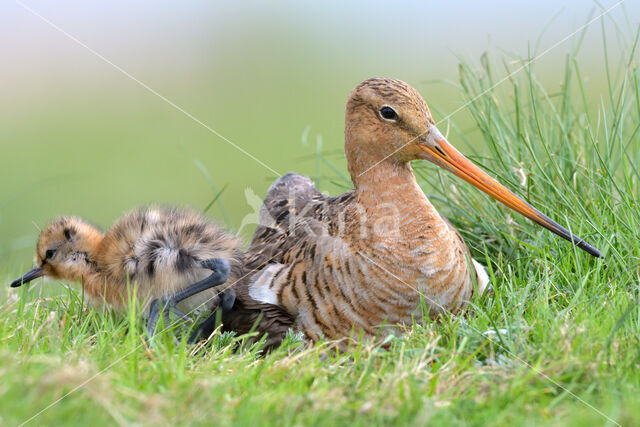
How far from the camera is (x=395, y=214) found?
13.4 ft

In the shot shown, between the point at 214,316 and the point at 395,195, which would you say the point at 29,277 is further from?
the point at 395,195

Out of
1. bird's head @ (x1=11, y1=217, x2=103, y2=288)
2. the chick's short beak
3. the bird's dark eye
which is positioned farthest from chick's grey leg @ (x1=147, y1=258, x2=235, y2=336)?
the bird's dark eye

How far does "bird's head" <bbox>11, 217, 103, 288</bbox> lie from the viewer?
450 centimetres

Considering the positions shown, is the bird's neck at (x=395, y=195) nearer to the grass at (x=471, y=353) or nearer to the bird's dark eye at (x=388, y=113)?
the bird's dark eye at (x=388, y=113)

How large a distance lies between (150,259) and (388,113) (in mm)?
1526

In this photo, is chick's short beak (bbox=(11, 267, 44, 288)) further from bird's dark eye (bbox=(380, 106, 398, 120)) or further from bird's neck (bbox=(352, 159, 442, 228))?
bird's dark eye (bbox=(380, 106, 398, 120))

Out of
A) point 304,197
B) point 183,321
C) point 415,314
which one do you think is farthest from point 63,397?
point 304,197

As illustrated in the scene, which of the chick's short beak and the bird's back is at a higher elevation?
the chick's short beak

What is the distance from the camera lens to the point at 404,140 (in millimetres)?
4098

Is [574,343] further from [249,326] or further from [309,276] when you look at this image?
[249,326]

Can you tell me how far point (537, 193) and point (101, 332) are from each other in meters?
2.72

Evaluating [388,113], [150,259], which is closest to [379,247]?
[388,113]

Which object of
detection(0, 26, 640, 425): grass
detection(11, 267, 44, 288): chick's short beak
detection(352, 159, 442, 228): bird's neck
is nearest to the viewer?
detection(0, 26, 640, 425): grass

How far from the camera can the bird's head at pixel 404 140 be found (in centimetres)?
408
